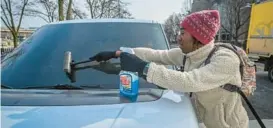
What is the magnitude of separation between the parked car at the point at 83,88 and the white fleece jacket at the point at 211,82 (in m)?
→ 0.13

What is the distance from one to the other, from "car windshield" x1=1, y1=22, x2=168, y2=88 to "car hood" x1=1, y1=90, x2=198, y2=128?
1.55ft

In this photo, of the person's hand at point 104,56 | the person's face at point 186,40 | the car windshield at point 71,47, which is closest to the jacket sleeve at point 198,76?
the person's face at point 186,40

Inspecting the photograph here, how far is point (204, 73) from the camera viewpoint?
163 cm

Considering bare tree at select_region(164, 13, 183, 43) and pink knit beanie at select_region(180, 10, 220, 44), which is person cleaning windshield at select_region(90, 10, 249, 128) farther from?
bare tree at select_region(164, 13, 183, 43)

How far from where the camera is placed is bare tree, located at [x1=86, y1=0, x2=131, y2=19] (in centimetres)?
2917

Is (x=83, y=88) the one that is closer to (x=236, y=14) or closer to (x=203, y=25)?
(x=203, y=25)

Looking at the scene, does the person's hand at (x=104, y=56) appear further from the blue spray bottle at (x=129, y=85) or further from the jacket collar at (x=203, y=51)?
the jacket collar at (x=203, y=51)


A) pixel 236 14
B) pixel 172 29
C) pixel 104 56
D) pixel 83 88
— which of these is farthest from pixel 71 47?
pixel 236 14

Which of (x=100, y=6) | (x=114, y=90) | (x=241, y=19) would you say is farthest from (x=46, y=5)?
(x=114, y=90)

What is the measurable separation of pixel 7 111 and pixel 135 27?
154 cm

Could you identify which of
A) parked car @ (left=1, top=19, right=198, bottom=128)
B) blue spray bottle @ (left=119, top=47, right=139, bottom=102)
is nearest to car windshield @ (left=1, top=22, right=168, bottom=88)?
parked car @ (left=1, top=19, right=198, bottom=128)

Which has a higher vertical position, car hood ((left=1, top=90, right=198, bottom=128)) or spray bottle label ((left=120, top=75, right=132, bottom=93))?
spray bottle label ((left=120, top=75, right=132, bottom=93))

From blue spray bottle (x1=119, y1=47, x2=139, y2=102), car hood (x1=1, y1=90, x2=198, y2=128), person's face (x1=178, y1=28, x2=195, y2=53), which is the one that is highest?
person's face (x1=178, y1=28, x2=195, y2=53)

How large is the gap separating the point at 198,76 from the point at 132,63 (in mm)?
365
